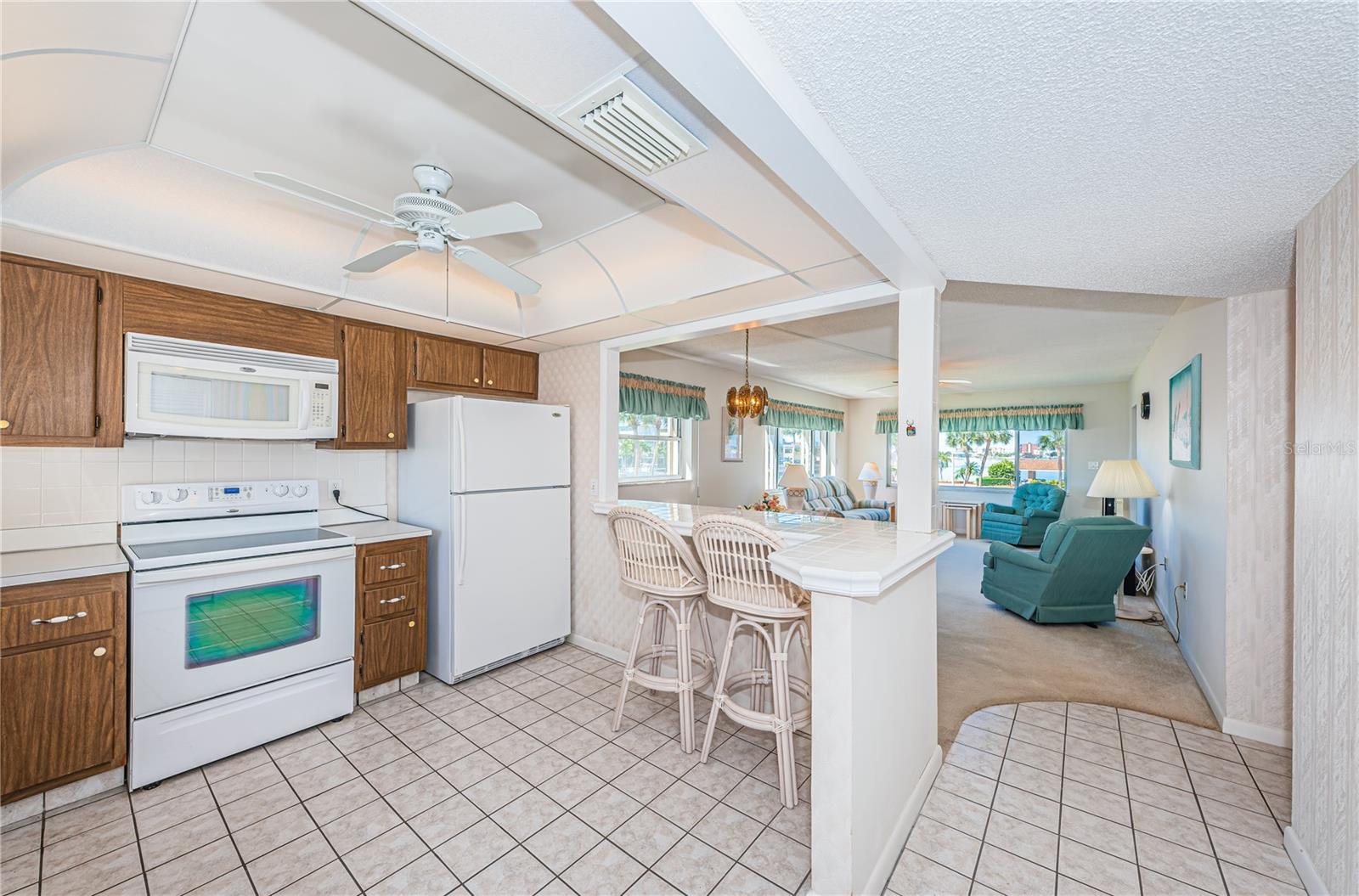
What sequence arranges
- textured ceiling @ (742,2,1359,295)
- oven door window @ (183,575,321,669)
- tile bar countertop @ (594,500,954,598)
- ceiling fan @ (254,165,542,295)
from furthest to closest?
oven door window @ (183,575,321,669), ceiling fan @ (254,165,542,295), tile bar countertop @ (594,500,954,598), textured ceiling @ (742,2,1359,295)

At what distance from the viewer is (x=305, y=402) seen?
9.41ft

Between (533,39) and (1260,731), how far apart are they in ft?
13.2

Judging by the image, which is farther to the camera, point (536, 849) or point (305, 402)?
point (305, 402)

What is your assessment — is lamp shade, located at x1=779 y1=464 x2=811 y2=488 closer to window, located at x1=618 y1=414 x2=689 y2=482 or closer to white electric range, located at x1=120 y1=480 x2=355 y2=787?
window, located at x1=618 y1=414 x2=689 y2=482

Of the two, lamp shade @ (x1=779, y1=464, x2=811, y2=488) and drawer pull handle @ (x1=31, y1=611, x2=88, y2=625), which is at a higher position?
lamp shade @ (x1=779, y1=464, x2=811, y2=488)

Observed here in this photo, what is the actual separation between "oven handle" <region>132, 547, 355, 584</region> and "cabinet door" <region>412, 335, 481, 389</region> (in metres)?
1.15

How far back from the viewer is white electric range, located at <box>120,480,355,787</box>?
87.2 inches

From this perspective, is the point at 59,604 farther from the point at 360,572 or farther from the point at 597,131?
the point at 597,131

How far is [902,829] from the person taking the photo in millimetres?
1937

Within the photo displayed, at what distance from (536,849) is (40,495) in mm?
2655

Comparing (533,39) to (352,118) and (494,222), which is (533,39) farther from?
(352,118)

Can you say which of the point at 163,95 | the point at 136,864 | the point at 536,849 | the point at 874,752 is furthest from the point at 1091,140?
the point at 136,864

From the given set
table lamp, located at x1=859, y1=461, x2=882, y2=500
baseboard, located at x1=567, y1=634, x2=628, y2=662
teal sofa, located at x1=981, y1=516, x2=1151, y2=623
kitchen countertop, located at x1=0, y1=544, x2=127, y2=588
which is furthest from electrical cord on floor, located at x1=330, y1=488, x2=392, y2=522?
table lamp, located at x1=859, y1=461, x2=882, y2=500

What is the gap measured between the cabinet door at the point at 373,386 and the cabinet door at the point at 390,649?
1037 millimetres
